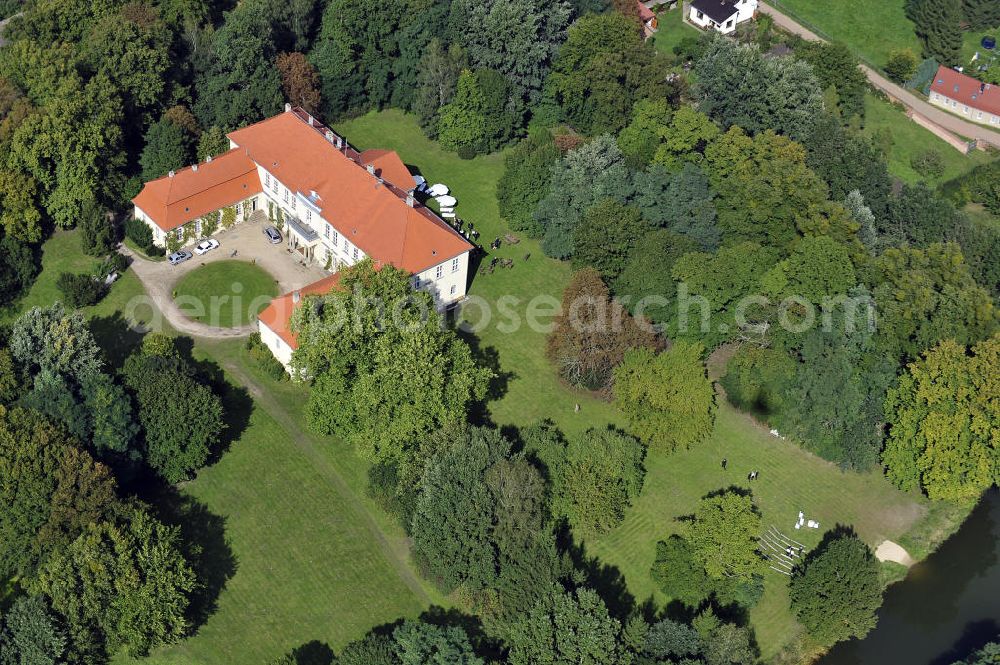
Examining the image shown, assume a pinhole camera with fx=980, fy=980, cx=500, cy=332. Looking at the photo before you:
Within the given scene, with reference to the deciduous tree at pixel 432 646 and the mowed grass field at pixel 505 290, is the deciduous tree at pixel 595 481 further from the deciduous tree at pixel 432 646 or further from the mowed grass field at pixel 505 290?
the deciduous tree at pixel 432 646

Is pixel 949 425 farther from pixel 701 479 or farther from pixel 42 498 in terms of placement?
pixel 42 498

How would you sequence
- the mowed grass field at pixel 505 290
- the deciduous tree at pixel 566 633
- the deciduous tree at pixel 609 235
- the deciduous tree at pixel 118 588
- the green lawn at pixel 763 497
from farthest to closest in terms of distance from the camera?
1. the deciduous tree at pixel 609 235
2. the mowed grass field at pixel 505 290
3. the green lawn at pixel 763 497
4. the deciduous tree at pixel 118 588
5. the deciduous tree at pixel 566 633

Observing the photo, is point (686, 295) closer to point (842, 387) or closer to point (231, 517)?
point (842, 387)

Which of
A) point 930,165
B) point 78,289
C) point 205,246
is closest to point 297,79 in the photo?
point 205,246

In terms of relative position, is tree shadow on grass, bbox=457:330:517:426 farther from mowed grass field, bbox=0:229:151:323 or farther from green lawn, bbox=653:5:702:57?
green lawn, bbox=653:5:702:57

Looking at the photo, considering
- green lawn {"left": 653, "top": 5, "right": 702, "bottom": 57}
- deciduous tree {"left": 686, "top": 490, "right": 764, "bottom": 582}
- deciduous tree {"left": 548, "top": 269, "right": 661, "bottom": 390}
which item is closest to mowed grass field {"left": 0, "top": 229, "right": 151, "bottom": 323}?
deciduous tree {"left": 548, "top": 269, "right": 661, "bottom": 390}

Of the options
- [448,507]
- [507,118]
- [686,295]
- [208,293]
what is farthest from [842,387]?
[208,293]

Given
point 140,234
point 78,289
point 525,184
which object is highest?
point 525,184

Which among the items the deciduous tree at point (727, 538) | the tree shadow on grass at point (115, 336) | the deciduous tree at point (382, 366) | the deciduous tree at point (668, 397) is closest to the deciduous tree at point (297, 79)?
the tree shadow on grass at point (115, 336)
